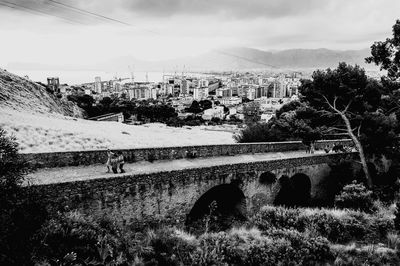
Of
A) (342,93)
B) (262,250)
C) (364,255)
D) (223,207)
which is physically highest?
(342,93)

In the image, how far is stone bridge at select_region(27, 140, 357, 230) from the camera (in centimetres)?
1143

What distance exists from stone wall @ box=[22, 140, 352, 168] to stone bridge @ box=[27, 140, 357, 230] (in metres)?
0.19

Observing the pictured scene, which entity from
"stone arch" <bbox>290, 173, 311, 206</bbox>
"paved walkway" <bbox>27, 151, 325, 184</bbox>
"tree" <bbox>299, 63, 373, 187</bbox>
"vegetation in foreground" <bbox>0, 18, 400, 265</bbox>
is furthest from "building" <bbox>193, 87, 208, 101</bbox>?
"vegetation in foreground" <bbox>0, 18, 400, 265</bbox>

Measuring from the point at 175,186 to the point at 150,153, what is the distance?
139 inches

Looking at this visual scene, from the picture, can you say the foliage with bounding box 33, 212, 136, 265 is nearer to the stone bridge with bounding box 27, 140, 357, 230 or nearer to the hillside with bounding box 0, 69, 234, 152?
the stone bridge with bounding box 27, 140, 357, 230

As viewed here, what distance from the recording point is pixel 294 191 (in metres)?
19.8

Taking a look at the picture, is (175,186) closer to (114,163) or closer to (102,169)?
(114,163)

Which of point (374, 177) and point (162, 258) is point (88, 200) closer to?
point (162, 258)

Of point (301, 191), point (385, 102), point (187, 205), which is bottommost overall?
point (301, 191)

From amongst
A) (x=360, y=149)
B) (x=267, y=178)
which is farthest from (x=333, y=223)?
(x=360, y=149)

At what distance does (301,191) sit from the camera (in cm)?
2034

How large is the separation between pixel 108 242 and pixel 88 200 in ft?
7.73

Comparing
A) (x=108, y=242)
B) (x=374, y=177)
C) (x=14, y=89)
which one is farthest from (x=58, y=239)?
(x=14, y=89)

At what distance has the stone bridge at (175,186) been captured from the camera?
11430 millimetres
